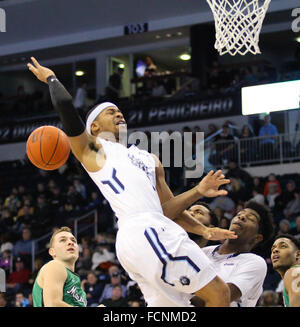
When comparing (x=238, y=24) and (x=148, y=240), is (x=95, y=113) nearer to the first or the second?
(x=148, y=240)

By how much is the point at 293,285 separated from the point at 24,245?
10436 mm

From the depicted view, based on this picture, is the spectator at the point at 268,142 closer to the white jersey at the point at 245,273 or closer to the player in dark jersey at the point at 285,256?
the player in dark jersey at the point at 285,256

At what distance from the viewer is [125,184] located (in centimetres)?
447

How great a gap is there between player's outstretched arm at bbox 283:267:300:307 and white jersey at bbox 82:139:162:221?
4.42 ft

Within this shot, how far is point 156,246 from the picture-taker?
4246mm

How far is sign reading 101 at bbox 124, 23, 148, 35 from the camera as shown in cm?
1966

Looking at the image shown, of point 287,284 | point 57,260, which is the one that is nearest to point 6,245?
point 57,260

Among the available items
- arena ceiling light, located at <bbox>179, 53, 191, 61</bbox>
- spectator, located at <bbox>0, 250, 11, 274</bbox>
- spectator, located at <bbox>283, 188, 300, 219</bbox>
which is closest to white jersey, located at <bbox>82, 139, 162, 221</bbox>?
spectator, located at <bbox>283, 188, 300, 219</bbox>

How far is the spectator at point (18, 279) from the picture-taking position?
A: 13.7 metres

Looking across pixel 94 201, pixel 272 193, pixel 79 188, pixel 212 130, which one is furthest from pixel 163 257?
pixel 212 130

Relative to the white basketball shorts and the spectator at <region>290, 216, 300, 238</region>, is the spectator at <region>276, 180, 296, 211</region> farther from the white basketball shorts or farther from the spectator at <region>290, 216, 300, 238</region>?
the white basketball shorts

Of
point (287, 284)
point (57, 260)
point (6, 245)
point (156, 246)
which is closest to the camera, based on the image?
point (156, 246)

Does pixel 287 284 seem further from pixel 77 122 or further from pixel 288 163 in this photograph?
pixel 288 163
